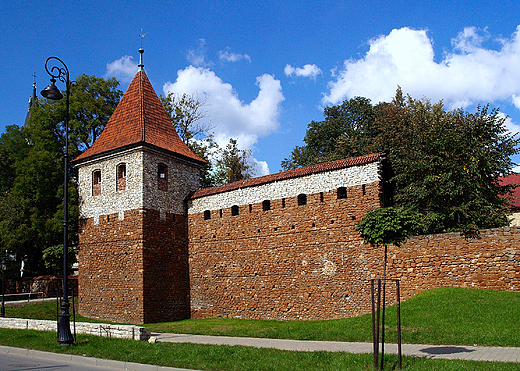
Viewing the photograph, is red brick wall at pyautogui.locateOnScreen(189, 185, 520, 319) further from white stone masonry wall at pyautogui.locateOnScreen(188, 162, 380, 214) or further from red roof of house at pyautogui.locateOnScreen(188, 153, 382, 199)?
red roof of house at pyautogui.locateOnScreen(188, 153, 382, 199)

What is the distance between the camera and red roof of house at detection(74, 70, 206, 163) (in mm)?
20516

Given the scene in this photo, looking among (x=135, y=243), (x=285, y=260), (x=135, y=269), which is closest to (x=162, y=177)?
(x=135, y=243)

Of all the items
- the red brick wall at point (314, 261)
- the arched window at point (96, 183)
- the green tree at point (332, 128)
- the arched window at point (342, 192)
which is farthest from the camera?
the green tree at point (332, 128)

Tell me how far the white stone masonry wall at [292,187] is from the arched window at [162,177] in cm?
157

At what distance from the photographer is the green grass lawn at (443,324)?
30.5 ft

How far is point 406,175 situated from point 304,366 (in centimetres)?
1345

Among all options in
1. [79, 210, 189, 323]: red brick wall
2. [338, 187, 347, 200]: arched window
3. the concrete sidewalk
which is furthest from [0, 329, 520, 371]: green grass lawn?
[338, 187, 347, 200]: arched window

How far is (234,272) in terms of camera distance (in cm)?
1886

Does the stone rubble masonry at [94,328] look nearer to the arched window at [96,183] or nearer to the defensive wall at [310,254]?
the defensive wall at [310,254]

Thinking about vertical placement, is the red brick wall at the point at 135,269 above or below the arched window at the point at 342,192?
below

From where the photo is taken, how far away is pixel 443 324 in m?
10.4

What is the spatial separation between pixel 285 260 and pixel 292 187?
3046mm

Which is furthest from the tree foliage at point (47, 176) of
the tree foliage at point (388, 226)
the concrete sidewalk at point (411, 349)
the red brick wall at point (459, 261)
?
the tree foliage at point (388, 226)

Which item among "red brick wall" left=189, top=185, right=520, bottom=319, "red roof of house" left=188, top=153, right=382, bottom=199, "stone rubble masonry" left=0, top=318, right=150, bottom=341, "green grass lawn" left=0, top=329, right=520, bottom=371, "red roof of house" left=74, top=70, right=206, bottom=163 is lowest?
"stone rubble masonry" left=0, top=318, right=150, bottom=341
